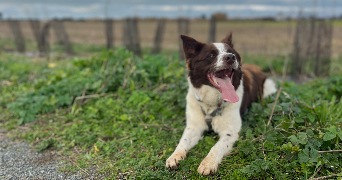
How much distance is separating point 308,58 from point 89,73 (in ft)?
20.9

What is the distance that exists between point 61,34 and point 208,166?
12223mm

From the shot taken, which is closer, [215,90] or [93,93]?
[215,90]

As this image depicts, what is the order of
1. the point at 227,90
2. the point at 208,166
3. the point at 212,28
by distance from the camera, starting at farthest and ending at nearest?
1. the point at 212,28
2. the point at 227,90
3. the point at 208,166

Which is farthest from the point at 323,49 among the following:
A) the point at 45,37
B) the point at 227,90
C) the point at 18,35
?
the point at 18,35

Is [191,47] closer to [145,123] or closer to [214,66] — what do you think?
[214,66]

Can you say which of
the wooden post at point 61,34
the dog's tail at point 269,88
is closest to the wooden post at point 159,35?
the wooden post at point 61,34

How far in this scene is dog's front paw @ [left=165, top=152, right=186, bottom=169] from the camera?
2.95m

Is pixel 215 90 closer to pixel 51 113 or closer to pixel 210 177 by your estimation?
pixel 210 177

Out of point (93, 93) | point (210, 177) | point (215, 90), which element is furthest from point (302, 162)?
point (93, 93)

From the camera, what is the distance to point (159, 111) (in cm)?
454

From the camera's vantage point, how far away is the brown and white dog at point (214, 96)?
318cm

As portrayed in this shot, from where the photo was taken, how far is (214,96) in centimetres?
350

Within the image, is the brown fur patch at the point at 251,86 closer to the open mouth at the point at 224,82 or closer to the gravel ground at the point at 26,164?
the open mouth at the point at 224,82

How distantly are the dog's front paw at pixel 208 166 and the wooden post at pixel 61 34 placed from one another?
38.0ft
